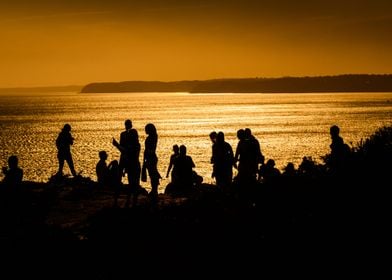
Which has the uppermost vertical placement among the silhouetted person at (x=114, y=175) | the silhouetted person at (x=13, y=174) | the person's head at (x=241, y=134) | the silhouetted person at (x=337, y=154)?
the person's head at (x=241, y=134)

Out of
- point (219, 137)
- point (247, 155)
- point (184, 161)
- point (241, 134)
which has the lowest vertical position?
point (184, 161)

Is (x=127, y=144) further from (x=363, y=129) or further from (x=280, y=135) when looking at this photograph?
(x=363, y=129)

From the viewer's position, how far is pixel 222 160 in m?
13.6

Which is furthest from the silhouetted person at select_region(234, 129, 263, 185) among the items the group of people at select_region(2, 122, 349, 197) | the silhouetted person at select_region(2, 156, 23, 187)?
the silhouetted person at select_region(2, 156, 23, 187)

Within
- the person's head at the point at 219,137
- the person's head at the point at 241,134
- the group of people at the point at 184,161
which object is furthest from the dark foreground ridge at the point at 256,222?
the person's head at the point at 219,137

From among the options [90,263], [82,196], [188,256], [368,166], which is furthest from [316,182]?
[82,196]

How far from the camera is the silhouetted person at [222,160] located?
1348 cm

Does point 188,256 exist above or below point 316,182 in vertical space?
below

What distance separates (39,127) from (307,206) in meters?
124

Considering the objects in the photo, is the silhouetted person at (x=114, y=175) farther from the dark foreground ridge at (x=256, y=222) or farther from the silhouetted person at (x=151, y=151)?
the dark foreground ridge at (x=256, y=222)

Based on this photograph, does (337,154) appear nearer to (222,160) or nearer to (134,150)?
(222,160)

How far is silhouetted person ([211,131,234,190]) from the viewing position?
13484 mm

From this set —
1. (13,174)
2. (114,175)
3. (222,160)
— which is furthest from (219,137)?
(13,174)

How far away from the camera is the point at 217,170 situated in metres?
13.7
